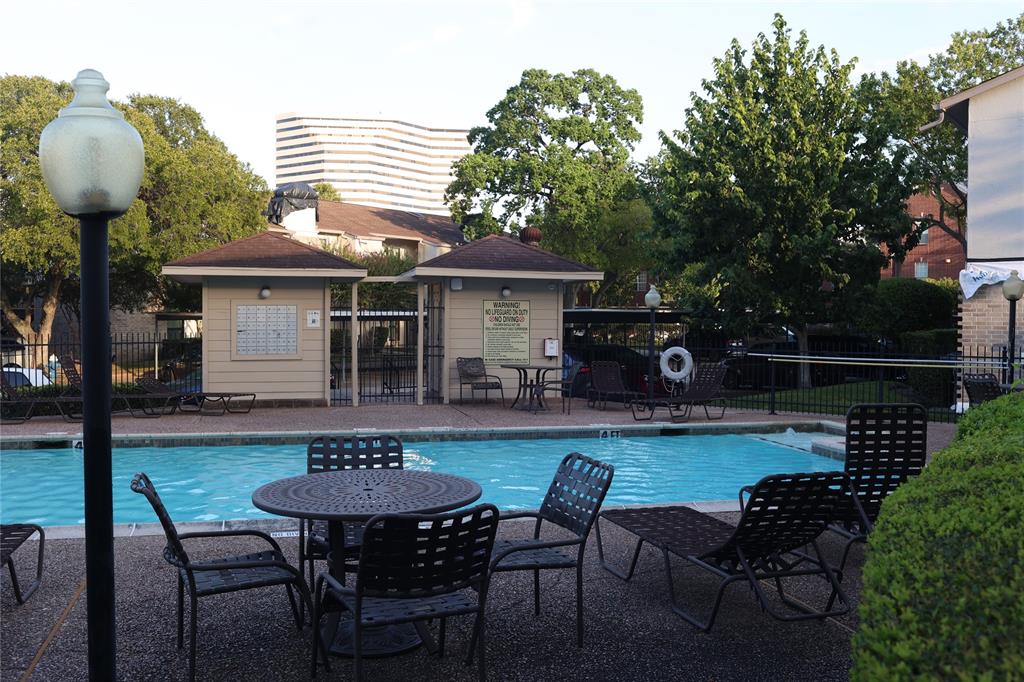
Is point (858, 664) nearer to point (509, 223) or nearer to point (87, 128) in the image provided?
point (87, 128)

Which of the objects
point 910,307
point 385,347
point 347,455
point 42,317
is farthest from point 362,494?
point 42,317

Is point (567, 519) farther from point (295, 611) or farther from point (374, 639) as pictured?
point (295, 611)

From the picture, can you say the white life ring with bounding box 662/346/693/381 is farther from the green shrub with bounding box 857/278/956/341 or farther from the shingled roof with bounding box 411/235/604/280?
the green shrub with bounding box 857/278/956/341

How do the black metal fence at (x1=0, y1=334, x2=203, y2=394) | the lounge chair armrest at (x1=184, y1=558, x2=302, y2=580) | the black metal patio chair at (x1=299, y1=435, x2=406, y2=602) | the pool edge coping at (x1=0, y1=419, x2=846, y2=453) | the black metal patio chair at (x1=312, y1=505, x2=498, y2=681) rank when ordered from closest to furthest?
1. the black metal patio chair at (x1=312, y1=505, x2=498, y2=681)
2. the lounge chair armrest at (x1=184, y1=558, x2=302, y2=580)
3. the black metal patio chair at (x1=299, y1=435, x2=406, y2=602)
4. the pool edge coping at (x1=0, y1=419, x2=846, y2=453)
5. the black metal fence at (x1=0, y1=334, x2=203, y2=394)

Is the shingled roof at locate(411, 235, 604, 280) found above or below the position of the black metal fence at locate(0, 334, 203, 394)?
above

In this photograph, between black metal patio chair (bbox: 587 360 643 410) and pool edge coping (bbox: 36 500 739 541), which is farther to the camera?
black metal patio chair (bbox: 587 360 643 410)

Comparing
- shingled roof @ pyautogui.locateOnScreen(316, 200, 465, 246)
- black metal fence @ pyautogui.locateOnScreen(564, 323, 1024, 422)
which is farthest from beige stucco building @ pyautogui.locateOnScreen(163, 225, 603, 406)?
shingled roof @ pyautogui.locateOnScreen(316, 200, 465, 246)

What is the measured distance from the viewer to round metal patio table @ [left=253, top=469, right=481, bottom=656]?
4.03 metres


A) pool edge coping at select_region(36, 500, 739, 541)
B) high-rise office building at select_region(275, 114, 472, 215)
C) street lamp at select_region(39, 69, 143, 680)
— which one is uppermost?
high-rise office building at select_region(275, 114, 472, 215)

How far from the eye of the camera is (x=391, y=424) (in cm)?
1320

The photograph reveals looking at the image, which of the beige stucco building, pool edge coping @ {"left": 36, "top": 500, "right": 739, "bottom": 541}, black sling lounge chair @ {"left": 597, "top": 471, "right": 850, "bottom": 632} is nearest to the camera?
black sling lounge chair @ {"left": 597, "top": 471, "right": 850, "bottom": 632}

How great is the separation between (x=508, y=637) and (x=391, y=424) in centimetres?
908

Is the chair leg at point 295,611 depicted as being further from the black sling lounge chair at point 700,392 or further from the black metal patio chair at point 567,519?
the black sling lounge chair at point 700,392

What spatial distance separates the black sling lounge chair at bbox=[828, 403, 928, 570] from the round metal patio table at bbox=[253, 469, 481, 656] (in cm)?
269
